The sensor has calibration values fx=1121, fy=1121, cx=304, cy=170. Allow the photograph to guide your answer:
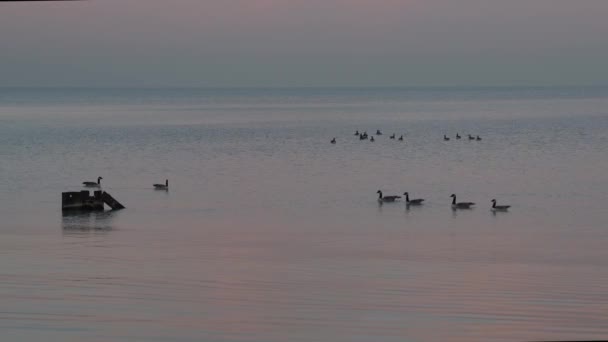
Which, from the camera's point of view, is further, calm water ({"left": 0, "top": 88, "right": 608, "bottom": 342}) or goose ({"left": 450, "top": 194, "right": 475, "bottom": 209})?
goose ({"left": 450, "top": 194, "right": 475, "bottom": 209})

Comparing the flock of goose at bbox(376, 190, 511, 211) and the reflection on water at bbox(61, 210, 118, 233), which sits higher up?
the flock of goose at bbox(376, 190, 511, 211)

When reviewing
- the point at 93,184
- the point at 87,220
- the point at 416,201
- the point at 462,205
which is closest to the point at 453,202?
the point at 462,205

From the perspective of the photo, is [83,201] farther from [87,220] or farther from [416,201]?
[416,201]

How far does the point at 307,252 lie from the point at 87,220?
8.32 metres

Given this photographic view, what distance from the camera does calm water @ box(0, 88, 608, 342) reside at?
48.2 feet

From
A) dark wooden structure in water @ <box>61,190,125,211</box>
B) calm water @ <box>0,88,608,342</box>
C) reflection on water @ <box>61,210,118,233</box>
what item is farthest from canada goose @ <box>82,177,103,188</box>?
reflection on water @ <box>61,210,118,233</box>

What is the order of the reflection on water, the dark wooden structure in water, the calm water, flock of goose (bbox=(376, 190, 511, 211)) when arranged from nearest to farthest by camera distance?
the calm water < the reflection on water < the dark wooden structure in water < flock of goose (bbox=(376, 190, 511, 211))

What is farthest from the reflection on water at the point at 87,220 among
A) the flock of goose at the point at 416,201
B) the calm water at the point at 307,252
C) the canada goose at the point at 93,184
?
the canada goose at the point at 93,184

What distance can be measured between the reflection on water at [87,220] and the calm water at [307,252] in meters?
0.10

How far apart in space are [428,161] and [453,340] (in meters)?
39.7

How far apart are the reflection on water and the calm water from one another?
10cm

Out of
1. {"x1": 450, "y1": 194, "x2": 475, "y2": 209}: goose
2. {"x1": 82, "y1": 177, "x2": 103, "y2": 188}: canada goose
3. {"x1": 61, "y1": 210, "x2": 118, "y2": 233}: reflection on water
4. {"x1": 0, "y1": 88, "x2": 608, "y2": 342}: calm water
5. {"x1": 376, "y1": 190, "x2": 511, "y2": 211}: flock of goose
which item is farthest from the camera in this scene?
{"x1": 82, "y1": 177, "x2": 103, "y2": 188}: canada goose

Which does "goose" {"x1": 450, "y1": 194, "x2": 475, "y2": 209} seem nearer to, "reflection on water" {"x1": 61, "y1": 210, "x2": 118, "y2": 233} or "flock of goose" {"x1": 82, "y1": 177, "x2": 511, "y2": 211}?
"flock of goose" {"x1": 82, "y1": 177, "x2": 511, "y2": 211}

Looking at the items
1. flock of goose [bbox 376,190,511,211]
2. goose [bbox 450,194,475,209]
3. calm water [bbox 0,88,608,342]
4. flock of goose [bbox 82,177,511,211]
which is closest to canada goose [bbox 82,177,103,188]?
calm water [bbox 0,88,608,342]
